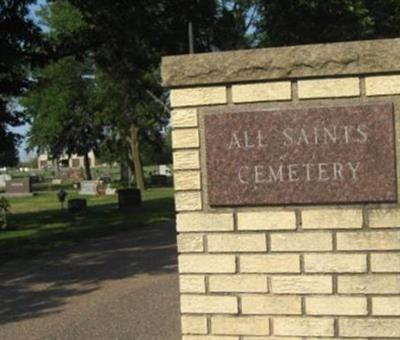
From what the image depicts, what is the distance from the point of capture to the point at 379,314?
4371mm

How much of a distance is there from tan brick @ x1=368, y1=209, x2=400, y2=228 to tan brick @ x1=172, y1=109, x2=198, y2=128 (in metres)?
1.09

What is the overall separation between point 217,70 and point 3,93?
57.0ft

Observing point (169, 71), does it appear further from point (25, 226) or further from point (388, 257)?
point (25, 226)

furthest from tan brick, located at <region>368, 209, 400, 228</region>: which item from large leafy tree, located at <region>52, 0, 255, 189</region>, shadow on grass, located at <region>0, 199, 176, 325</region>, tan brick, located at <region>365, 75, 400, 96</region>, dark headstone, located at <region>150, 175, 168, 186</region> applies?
dark headstone, located at <region>150, 175, 168, 186</region>

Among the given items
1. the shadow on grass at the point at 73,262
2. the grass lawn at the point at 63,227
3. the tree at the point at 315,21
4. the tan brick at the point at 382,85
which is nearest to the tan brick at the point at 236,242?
the tan brick at the point at 382,85

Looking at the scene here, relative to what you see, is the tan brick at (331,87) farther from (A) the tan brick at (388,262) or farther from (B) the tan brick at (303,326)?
(B) the tan brick at (303,326)

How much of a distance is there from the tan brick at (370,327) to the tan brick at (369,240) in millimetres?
386

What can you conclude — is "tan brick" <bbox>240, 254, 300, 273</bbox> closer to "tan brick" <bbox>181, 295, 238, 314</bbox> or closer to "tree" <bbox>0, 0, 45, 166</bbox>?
"tan brick" <bbox>181, 295, 238, 314</bbox>

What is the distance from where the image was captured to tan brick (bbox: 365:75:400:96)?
4328 millimetres

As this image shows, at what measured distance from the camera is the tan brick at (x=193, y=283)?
4590 mm

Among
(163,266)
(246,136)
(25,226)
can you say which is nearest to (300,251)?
(246,136)

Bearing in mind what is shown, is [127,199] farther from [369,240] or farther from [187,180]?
[369,240]

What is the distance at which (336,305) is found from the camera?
4410mm

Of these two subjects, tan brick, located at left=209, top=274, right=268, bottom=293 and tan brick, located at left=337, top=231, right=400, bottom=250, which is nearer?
tan brick, located at left=337, top=231, right=400, bottom=250
